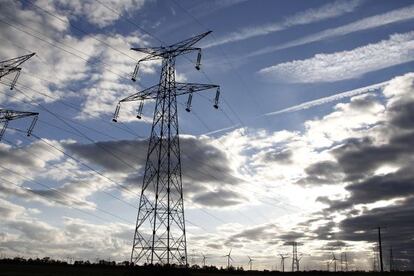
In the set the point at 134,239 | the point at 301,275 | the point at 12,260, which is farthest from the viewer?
the point at 301,275

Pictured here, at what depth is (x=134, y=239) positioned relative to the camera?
159 feet

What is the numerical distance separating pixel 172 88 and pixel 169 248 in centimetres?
1959

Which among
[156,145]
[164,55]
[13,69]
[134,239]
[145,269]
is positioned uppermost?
[164,55]

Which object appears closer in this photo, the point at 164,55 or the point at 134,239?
the point at 134,239

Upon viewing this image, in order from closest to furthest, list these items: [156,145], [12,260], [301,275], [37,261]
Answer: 1. [156,145]
2. [12,260]
3. [37,261]
4. [301,275]

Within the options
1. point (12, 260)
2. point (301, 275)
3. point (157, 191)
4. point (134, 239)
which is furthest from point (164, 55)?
point (301, 275)

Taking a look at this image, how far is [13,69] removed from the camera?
148 feet

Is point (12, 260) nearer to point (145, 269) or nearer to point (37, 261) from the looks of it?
point (37, 261)

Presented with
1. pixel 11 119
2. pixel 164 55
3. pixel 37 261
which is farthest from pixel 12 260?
pixel 164 55

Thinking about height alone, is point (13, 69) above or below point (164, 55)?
below

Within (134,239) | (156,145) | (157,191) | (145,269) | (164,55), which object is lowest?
(145,269)

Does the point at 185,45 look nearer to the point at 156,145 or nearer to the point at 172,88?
the point at 172,88

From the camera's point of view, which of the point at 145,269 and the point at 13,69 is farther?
the point at 145,269

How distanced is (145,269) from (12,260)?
2582 inches
